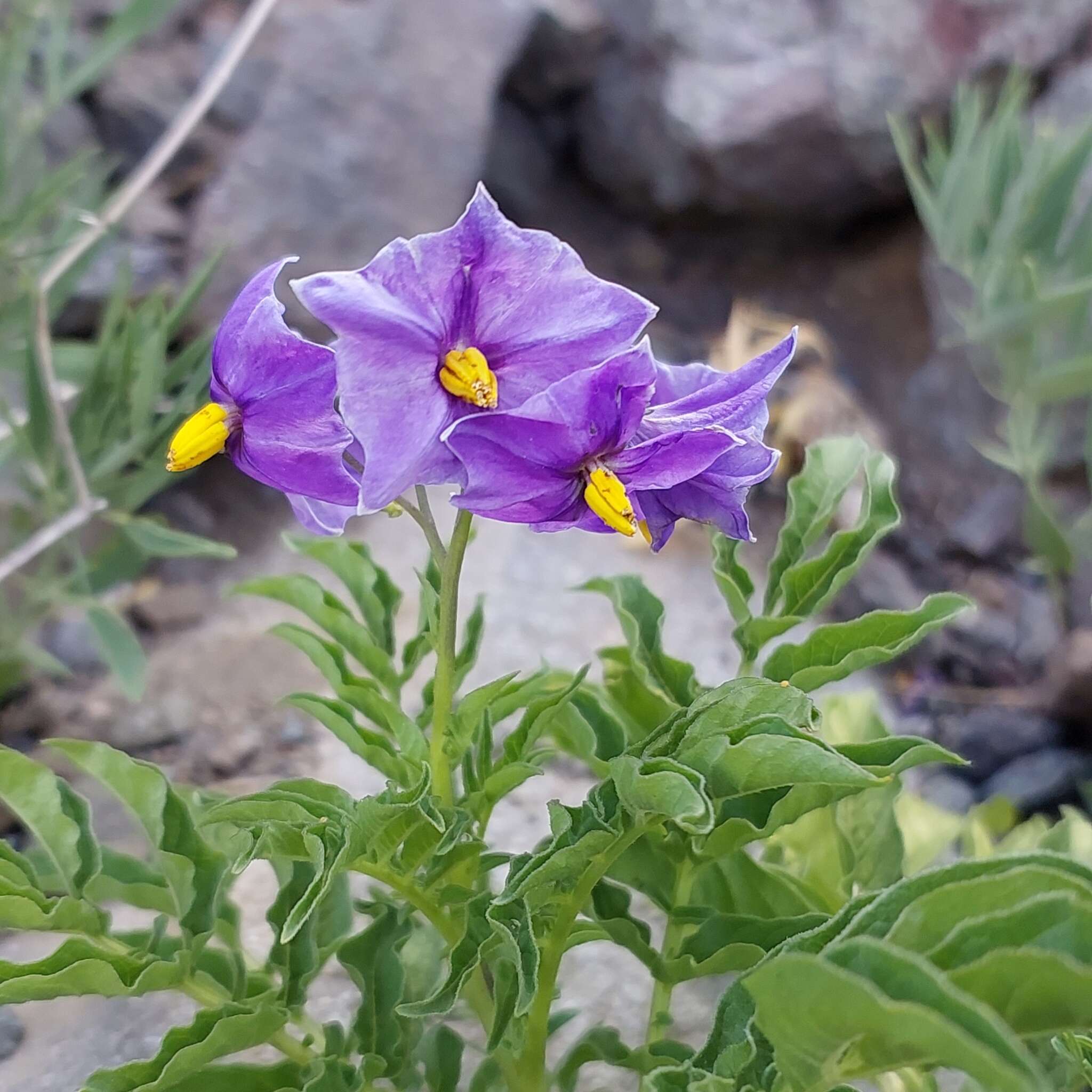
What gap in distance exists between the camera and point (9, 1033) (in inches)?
39.3

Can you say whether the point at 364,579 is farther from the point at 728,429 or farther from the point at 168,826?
the point at 728,429

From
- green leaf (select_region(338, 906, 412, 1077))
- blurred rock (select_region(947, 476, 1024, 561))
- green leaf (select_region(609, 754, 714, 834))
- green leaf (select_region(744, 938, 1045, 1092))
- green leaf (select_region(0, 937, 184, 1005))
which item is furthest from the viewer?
blurred rock (select_region(947, 476, 1024, 561))

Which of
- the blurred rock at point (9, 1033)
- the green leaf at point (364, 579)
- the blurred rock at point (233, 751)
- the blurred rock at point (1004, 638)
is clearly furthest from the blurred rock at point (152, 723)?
the blurred rock at point (1004, 638)

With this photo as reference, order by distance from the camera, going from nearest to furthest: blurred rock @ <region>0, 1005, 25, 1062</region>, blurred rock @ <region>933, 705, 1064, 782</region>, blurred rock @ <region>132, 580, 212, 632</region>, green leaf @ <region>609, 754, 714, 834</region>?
green leaf @ <region>609, 754, 714, 834</region> < blurred rock @ <region>0, 1005, 25, 1062</region> < blurred rock @ <region>933, 705, 1064, 782</region> < blurred rock @ <region>132, 580, 212, 632</region>

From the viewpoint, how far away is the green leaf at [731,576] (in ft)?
2.57

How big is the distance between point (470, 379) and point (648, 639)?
0.31m

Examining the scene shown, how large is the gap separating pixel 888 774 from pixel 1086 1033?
297 mm

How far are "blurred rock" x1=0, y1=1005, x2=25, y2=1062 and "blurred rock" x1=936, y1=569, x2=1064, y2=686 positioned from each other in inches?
59.9

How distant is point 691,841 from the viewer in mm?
725

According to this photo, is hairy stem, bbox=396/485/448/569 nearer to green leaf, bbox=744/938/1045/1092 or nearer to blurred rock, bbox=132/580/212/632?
green leaf, bbox=744/938/1045/1092

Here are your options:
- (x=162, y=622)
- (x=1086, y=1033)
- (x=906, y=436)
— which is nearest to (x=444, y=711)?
(x=1086, y=1033)

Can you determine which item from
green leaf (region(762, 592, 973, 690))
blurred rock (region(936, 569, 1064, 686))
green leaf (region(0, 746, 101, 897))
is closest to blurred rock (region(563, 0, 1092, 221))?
blurred rock (region(936, 569, 1064, 686))

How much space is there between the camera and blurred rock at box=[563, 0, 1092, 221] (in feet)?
7.65

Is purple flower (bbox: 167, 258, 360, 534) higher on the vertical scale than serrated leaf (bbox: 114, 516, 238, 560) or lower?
higher
